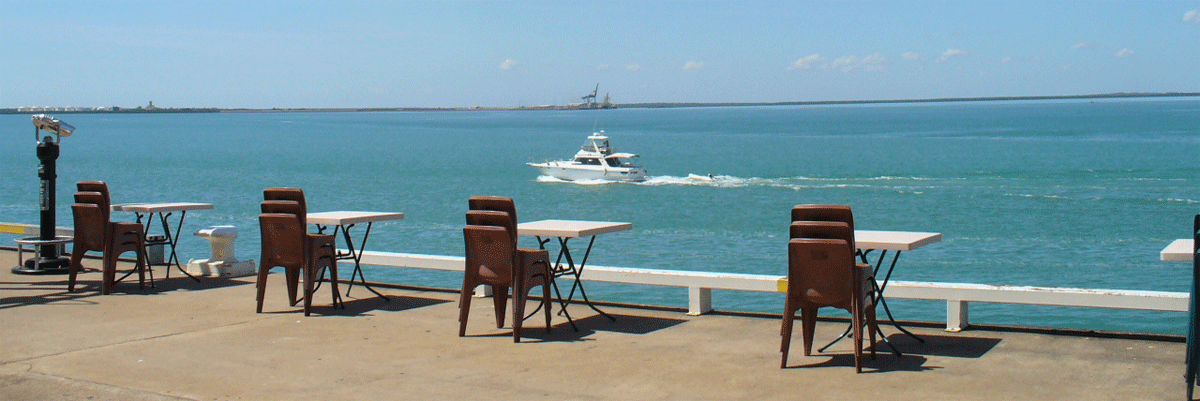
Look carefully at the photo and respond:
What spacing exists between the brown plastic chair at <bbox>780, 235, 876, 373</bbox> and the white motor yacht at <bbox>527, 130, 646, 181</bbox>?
56060 millimetres

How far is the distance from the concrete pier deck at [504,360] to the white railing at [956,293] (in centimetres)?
22

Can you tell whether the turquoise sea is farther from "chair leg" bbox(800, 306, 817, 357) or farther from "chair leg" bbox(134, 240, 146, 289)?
"chair leg" bbox(800, 306, 817, 357)

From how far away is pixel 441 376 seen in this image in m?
6.69

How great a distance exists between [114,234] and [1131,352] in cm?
818

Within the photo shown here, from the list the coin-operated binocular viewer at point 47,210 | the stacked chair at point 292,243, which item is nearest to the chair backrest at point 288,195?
the stacked chair at point 292,243

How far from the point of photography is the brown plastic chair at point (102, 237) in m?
10.0

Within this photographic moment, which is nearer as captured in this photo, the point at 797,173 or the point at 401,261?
the point at 401,261

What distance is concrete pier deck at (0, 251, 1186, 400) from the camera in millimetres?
6223

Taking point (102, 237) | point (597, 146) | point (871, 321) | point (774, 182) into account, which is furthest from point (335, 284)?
point (597, 146)

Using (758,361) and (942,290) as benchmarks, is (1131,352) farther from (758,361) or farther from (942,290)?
(758,361)

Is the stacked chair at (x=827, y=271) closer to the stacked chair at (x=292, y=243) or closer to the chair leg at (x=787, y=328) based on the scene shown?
the chair leg at (x=787, y=328)

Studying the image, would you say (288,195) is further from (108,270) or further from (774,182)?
(774,182)

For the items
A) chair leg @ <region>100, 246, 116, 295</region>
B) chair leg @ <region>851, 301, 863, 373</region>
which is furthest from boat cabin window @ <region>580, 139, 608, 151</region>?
chair leg @ <region>851, 301, 863, 373</region>

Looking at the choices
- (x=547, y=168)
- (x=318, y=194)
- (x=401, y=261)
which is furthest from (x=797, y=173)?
(x=401, y=261)
